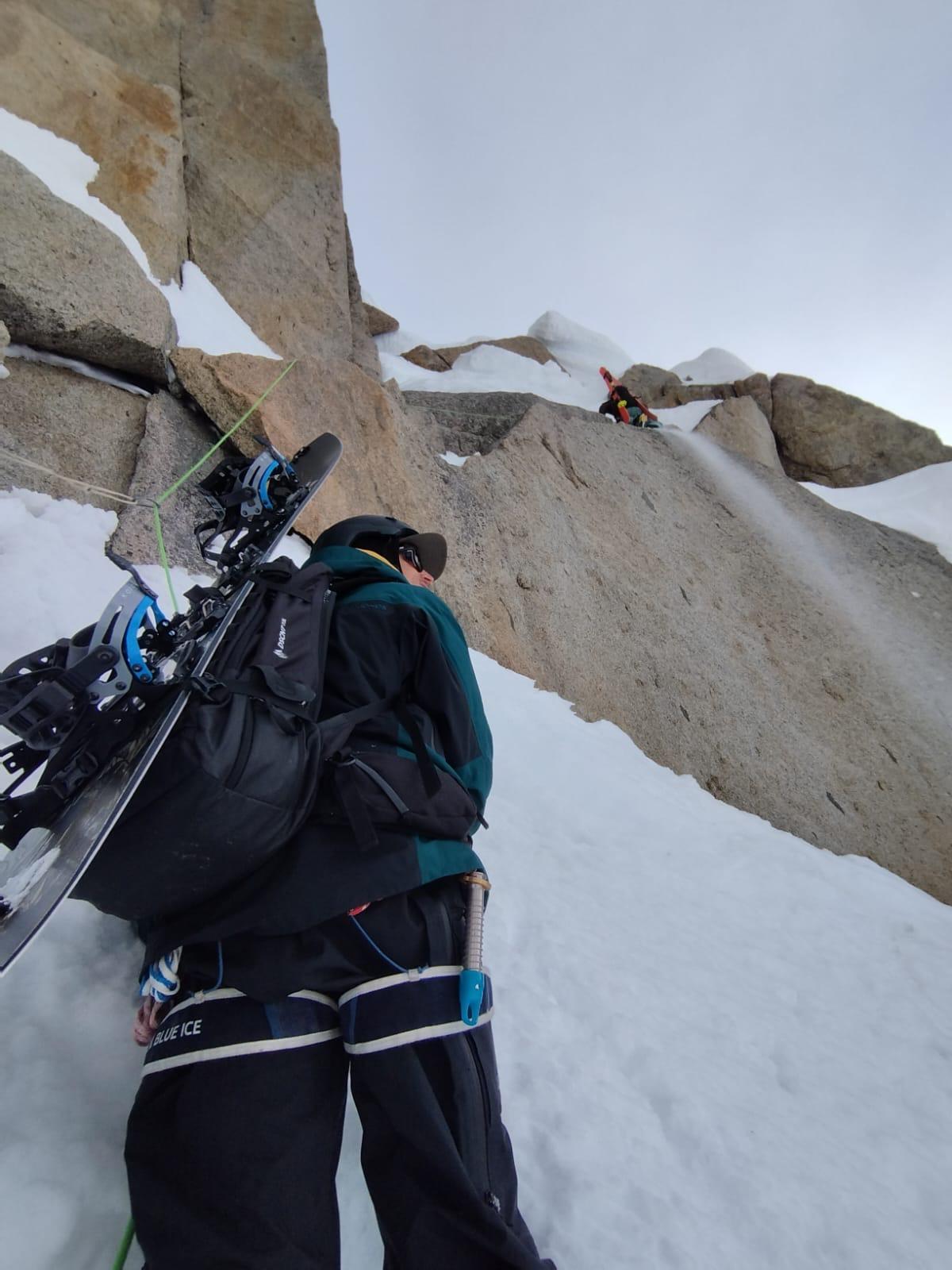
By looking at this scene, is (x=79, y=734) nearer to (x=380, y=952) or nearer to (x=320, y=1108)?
(x=380, y=952)

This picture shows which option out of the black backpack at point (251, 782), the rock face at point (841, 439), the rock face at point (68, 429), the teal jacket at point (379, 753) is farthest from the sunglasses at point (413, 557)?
the rock face at point (841, 439)

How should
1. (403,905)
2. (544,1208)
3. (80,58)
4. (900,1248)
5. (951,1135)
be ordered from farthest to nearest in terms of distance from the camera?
(80,58) → (951,1135) → (900,1248) → (544,1208) → (403,905)

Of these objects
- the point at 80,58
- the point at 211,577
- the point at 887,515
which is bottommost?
the point at 211,577

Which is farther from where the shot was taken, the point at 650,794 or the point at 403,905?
the point at 650,794

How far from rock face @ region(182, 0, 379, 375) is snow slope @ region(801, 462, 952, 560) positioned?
11.4 metres

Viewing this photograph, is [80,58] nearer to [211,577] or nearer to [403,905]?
[211,577]

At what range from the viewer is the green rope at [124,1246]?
136 centimetres

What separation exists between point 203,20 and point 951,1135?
1487 centimetres

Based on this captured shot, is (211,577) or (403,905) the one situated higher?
(403,905)

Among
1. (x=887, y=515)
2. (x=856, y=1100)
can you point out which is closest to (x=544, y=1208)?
(x=856, y=1100)

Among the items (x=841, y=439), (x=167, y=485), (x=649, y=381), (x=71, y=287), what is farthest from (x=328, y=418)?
(x=649, y=381)

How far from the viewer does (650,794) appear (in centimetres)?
515

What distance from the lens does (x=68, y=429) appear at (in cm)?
490

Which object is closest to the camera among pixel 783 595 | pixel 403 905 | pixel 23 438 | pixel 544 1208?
pixel 403 905
